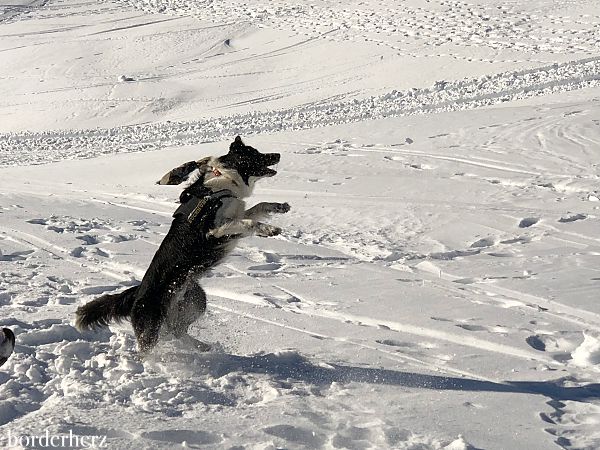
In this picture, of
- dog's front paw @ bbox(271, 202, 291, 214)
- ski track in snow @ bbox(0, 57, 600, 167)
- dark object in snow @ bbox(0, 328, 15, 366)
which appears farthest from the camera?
ski track in snow @ bbox(0, 57, 600, 167)

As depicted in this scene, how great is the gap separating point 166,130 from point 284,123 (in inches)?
113

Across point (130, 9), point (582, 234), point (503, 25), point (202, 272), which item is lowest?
point (582, 234)

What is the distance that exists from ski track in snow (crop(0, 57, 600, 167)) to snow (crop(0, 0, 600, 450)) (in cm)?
11

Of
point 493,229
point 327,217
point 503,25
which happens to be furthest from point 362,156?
point 503,25

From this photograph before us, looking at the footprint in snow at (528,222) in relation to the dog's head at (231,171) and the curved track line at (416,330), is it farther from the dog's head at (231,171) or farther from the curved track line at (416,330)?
the dog's head at (231,171)

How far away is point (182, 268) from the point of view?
488cm

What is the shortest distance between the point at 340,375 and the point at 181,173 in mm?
1791

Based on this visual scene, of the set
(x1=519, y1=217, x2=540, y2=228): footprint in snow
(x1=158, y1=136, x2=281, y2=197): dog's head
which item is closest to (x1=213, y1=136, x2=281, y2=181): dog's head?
(x1=158, y1=136, x2=281, y2=197): dog's head

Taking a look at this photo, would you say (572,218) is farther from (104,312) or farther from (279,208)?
(104,312)

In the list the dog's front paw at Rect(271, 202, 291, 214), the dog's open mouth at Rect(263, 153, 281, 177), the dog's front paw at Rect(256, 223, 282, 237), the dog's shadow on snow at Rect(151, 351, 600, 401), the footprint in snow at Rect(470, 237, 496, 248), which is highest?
the dog's open mouth at Rect(263, 153, 281, 177)

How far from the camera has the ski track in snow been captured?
16.2 m

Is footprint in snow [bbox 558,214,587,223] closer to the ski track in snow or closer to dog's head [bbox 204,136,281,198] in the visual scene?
dog's head [bbox 204,136,281,198]

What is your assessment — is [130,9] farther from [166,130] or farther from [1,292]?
[1,292]

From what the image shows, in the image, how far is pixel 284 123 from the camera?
54.9 feet
